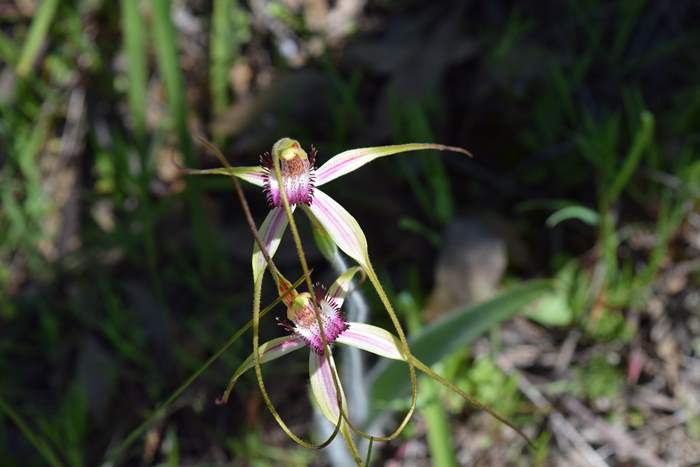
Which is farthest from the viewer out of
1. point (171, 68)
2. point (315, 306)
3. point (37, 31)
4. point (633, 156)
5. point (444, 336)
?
point (37, 31)

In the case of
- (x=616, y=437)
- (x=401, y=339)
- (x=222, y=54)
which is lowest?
(x=401, y=339)

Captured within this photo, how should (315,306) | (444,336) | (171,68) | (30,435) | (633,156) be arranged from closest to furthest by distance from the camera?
1. (315,306)
2. (30,435)
3. (444,336)
4. (633,156)
5. (171,68)

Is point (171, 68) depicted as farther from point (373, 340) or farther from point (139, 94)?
point (373, 340)

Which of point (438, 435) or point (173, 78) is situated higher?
point (173, 78)

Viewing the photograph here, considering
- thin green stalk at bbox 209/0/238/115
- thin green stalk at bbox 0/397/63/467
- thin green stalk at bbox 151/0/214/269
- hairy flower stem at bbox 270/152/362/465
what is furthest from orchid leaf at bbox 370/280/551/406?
thin green stalk at bbox 209/0/238/115

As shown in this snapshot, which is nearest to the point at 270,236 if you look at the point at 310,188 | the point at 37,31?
the point at 310,188

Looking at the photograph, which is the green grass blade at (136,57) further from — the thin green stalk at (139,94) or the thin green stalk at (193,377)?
the thin green stalk at (193,377)
